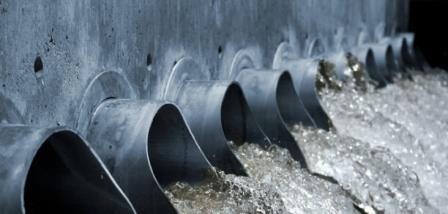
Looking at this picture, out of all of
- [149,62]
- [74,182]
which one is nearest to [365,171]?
[149,62]

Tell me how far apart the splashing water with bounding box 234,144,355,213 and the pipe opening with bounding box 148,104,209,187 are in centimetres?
32

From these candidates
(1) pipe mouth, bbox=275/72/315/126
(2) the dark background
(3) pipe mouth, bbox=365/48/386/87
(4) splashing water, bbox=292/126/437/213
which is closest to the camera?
(4) splashing water, bbox=292/126/437/213

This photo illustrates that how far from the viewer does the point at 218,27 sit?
3.75 metres

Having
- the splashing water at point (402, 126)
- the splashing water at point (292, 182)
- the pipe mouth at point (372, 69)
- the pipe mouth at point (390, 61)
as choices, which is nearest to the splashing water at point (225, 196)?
the splashing water at point (292, 182)

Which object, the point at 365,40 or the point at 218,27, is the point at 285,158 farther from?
the point at 365,40

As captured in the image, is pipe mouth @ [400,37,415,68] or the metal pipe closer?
the metal pipe

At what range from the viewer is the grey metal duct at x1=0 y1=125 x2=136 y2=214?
183cm

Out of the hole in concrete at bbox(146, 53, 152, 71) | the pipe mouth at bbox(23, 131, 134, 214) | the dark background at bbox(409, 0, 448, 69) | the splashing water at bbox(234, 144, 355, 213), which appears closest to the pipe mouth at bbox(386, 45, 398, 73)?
the dark background at bbox(409, 0, 448, 69)

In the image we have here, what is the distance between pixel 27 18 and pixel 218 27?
5.41 feet

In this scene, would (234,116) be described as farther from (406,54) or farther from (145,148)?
(406,54)

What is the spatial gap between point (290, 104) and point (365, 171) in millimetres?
536

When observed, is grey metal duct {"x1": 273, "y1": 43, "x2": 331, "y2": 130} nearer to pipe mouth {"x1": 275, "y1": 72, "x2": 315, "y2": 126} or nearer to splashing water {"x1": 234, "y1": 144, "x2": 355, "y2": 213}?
pipe mouth {"x1": 275, "y1": 72, "x2": 315, "y2": 126}

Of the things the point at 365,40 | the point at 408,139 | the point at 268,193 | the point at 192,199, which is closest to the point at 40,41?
the point at 192,199

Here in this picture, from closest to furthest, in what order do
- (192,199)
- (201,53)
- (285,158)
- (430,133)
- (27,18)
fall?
1. (27,18)
2. (192,199)
3. (285,158)
4. (201,53)
5. (430,133)
